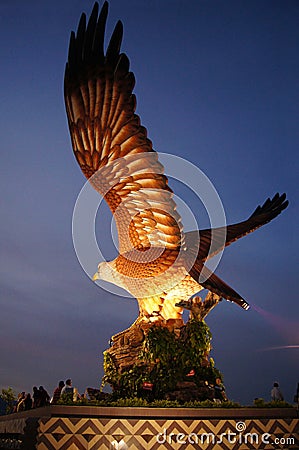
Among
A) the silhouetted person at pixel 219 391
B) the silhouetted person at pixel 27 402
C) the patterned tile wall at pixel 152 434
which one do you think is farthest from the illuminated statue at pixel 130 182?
the silhouetted person at pixel 27 402

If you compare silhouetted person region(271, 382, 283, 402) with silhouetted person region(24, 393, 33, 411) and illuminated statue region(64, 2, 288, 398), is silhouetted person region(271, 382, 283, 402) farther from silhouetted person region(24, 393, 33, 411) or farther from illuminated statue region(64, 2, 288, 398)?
silhouetted person region(24, 393, 33, 411)

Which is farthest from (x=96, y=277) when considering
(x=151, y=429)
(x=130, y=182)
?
(x=151, y=429)

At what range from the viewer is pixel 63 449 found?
29.3 feet

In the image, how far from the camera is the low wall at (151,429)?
9062 mm

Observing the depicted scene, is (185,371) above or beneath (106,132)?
beneath

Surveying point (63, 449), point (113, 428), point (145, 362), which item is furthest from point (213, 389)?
point (63, 449)

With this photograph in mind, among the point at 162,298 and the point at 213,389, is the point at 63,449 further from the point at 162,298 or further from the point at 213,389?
the point at 162,298

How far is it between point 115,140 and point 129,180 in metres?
1.03

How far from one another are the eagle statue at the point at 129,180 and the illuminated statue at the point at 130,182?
0.08ft

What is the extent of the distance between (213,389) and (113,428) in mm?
3656

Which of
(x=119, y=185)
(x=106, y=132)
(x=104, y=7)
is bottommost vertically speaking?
(x=119, y=185)

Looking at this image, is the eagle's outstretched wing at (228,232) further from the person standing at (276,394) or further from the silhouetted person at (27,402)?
the silhouetted person at (27,402)

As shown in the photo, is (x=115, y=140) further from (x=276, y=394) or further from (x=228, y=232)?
(x=276, y=394)

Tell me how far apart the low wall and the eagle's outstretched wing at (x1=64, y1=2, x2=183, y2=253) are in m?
4.75
